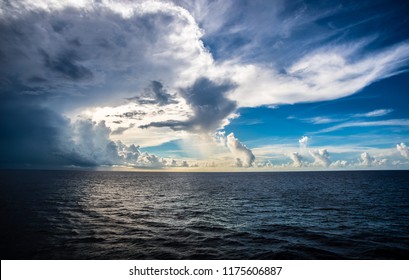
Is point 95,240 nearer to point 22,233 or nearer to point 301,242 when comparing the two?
point 22,233

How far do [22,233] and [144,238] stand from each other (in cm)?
1509

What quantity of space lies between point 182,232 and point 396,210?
135ft

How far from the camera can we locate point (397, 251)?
22125 mm

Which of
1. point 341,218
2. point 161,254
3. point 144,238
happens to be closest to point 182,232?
point 144,238

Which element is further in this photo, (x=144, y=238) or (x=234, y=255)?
(x=144, y=238)

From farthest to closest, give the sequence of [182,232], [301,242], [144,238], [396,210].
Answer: [396,210] < [182,232] < [144,238] < [301,242]

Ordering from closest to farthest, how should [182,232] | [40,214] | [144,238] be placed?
1. [144,238]
2. [182,232]
3. [40,214]
